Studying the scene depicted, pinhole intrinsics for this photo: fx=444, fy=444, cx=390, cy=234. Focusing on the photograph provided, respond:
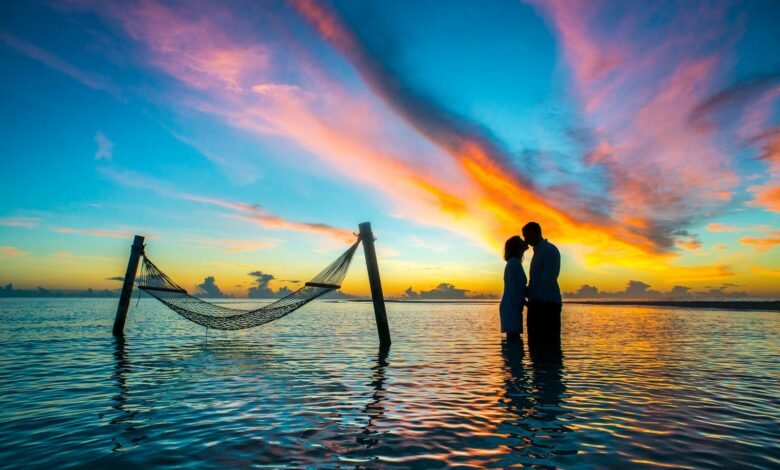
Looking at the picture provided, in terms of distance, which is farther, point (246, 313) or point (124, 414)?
point (246, 313)

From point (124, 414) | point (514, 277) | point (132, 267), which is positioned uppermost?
point (132, 267)

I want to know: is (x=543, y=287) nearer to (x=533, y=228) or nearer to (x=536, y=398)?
(x=533, y=228)

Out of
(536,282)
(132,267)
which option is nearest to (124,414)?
(536,282)

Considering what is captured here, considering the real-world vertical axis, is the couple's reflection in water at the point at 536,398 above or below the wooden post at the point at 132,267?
below

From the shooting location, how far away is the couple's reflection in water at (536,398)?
519 cm

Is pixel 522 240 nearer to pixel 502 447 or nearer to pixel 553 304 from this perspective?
pixel 553 304

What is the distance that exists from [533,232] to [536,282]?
112cm

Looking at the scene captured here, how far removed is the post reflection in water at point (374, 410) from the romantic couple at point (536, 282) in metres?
3.64

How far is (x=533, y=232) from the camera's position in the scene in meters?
10.0

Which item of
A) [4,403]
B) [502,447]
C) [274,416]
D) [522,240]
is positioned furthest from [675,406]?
[4,403]

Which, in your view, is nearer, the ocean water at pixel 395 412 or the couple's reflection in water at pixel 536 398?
the ocean water at pixel 395 412

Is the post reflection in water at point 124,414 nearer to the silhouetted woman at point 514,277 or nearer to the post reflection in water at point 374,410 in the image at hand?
the post reflection in water at point 374,410

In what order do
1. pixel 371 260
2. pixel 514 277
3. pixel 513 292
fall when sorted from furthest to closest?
pixel 371 260
pixel 513 292
pixel 514 277

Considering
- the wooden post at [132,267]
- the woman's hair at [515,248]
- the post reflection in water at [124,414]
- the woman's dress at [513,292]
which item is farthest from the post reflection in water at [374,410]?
the wooden post at [132,267]
